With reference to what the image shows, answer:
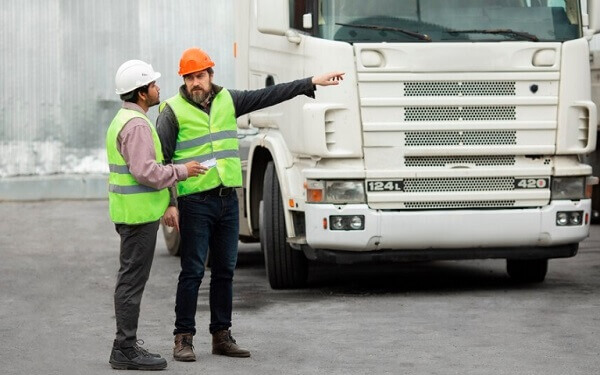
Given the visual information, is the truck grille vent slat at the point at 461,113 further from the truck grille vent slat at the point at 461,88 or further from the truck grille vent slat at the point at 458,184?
the truck grille vent slat at the point at 458,184

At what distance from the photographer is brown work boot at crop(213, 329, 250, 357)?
9766mm

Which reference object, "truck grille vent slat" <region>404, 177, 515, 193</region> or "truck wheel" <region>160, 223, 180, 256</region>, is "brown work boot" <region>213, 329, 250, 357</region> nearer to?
"truck grille vent slat" <region>404, 177, 515, 193</region>

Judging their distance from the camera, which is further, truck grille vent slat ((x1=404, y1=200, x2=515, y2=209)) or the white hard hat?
truck grille vent slat ((x1=404, y1=200, x2=515, y2=209))

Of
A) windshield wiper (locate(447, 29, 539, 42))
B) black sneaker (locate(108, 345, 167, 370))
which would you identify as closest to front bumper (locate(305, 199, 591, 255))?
windshield wiper (locate(447, 29, 539, 42))

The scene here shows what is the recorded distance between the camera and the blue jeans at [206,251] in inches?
381

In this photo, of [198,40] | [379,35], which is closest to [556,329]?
[379,35]

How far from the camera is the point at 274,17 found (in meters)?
12.5

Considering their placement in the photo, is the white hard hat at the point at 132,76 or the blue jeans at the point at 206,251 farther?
the blue jeans at the point at 206,251

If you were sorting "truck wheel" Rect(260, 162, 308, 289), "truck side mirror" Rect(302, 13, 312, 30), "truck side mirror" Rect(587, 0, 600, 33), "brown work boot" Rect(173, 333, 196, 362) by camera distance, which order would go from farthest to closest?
1. "truck wheel" Rect(260, 162, 308, 289)
2. "truck side mirror" Rect(587, 0, 600, 33)
3. "truck side mirror" Rect(302, 13, 312, 30)
4. "brown work boot" Rect(173, 333, 196, 362)

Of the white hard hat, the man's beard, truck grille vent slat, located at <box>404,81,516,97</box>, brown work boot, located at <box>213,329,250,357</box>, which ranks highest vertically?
the white hard hat

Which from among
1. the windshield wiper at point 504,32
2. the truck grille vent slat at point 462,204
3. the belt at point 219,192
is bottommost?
the truck grille vent slat at point 462,204

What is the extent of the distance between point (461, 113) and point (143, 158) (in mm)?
4071

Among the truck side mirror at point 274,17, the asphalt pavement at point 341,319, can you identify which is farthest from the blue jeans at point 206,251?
the truck side mirror at point 274,17

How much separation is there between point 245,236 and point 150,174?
6.22m
